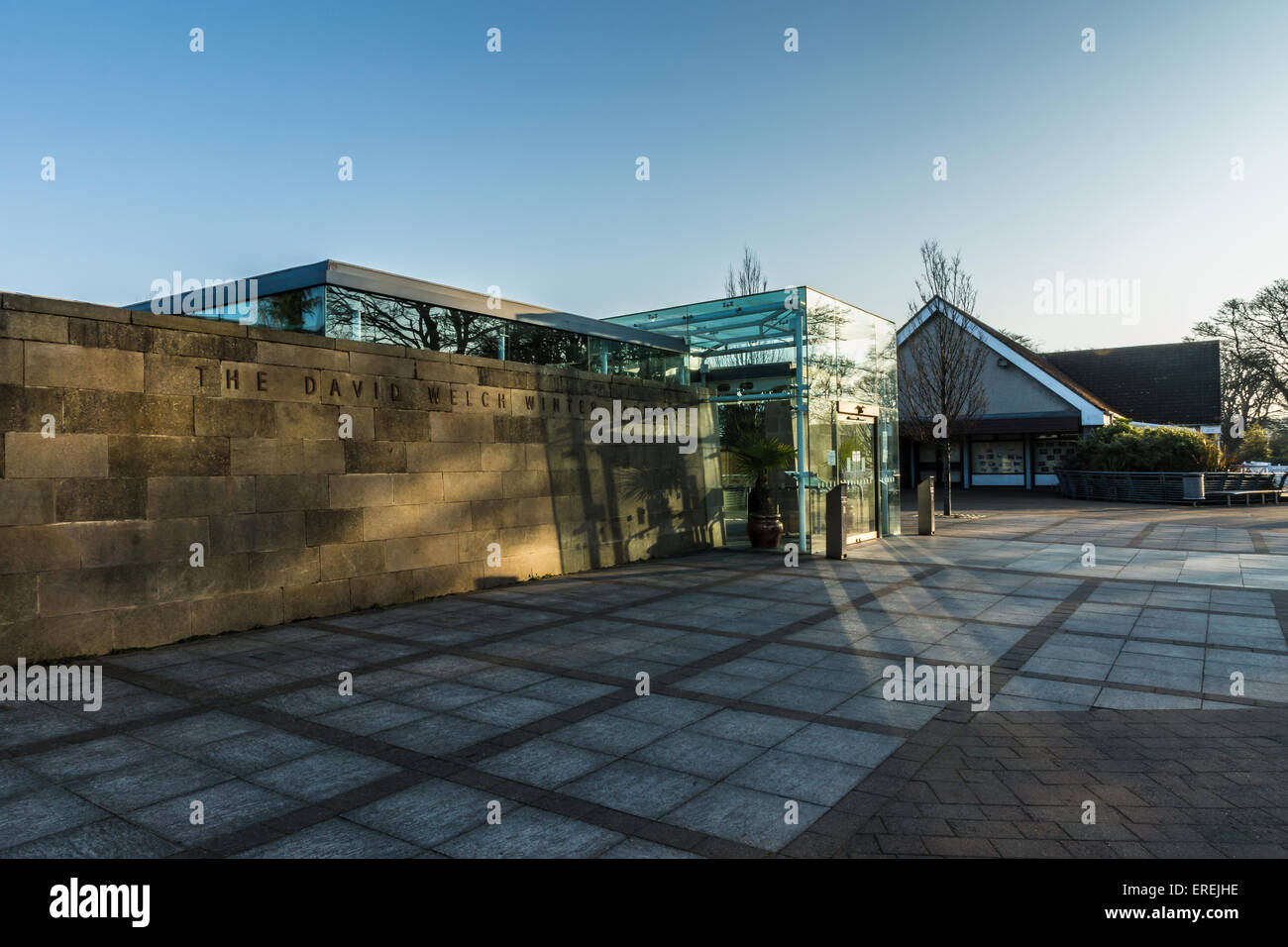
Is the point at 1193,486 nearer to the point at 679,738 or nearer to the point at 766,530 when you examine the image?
the point at 766,530

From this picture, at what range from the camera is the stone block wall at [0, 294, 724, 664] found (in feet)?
22.3

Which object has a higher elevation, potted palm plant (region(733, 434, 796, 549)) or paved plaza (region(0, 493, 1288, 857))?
potted palm plant (region(733, 434, 796, 549))

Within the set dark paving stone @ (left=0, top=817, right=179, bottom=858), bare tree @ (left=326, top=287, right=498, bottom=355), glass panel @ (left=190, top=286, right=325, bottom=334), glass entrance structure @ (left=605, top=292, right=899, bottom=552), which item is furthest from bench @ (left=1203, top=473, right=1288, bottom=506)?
dark paving stone @ (left=0, top=817, right=179, bottom=858)

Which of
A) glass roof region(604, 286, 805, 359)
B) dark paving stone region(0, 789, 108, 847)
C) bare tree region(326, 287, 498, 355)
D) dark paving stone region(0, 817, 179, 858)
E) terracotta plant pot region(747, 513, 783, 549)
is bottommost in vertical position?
dark paving stone region(0, 817, 179, 858)

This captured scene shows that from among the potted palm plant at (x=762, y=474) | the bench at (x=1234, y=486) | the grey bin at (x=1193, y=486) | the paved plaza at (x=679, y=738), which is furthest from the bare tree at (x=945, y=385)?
the paved plaza at (x=679, y=738)

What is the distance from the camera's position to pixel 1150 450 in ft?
92.4

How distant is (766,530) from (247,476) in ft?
32.6

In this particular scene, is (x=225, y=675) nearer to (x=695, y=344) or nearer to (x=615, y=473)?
(x=615, y=473)

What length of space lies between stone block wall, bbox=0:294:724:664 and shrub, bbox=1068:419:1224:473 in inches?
969

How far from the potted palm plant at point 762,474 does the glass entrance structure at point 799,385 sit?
249 millimetres

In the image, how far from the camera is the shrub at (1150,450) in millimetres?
27234

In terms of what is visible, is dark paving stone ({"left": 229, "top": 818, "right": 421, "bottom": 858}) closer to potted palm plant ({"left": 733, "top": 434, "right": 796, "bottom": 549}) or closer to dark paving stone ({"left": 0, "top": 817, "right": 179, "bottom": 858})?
dark paving stone ({"left": 0, "top": 817, "right": 179, "bottom": 858})

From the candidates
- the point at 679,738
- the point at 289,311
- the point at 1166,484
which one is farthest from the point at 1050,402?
the point at 679,738
